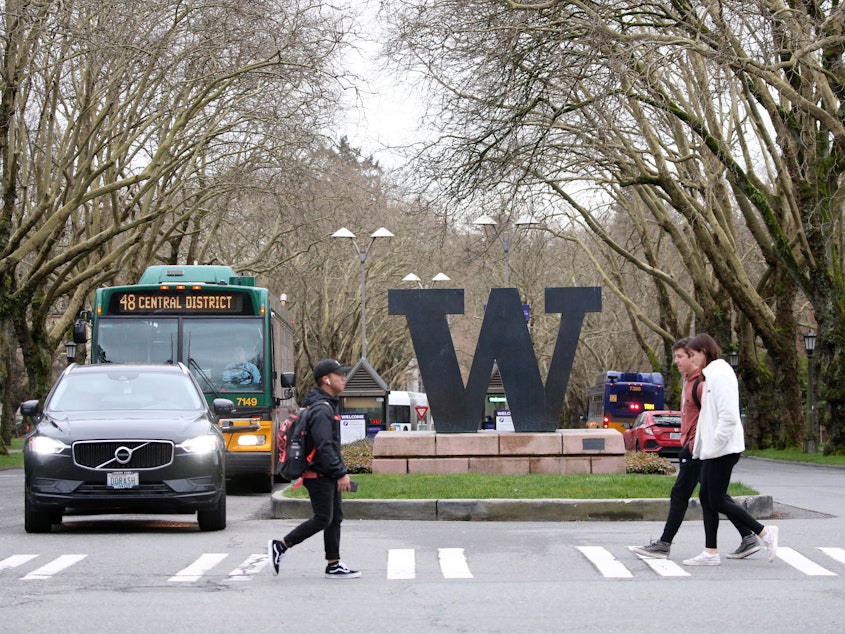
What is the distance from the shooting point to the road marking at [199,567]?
10.3 metres

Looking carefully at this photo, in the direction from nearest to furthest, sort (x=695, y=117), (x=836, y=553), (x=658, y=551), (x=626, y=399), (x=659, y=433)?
(x=658, y=551), (x=836, y=553), (x=695, y=117), (x=659, y=433), (x=626, y=399)

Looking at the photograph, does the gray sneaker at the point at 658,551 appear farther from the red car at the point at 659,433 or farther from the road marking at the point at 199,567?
the red car at the point at 659,433

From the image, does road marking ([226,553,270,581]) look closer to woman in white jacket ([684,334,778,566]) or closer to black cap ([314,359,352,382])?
black cap ([314,359,352,382])

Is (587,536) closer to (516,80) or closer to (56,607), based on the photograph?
(56,607)

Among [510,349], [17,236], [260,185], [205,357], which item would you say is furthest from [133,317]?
[260,185]

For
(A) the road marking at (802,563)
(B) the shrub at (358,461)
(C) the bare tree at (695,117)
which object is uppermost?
(C) the bare tree at (695,117)

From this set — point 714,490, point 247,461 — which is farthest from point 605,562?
point 247,461

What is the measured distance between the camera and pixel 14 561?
1134 cm

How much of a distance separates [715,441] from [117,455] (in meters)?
5.81

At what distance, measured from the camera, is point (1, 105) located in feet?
97.1

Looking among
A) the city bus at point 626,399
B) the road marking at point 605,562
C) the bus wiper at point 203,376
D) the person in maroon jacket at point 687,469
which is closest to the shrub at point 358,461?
the bus wiper at point 203,376

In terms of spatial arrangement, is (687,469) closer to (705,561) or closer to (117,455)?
(705,561)

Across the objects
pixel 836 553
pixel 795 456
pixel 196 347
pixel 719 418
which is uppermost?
pixel 196 347

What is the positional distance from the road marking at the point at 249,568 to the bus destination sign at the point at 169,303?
9.22 m
